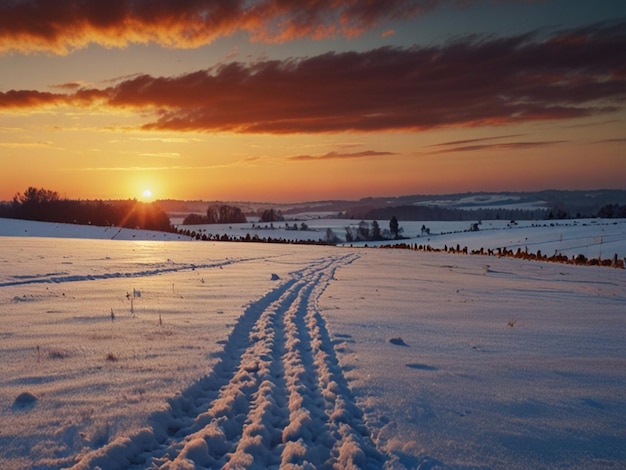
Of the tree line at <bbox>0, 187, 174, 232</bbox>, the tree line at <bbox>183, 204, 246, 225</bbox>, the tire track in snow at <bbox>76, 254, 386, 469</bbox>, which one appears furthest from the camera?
the tree line at <bbox>183, 204, 246, 225</bbox>

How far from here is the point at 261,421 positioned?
161 inches

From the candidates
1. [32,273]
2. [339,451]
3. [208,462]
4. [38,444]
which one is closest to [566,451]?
[339,451]

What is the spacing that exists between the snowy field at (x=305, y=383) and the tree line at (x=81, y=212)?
84.1 meters

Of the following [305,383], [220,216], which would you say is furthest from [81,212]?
[305,383]

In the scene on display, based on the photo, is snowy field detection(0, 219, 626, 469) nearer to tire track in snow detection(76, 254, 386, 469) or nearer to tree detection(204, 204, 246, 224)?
tire track in snow detection(76, 254, 386, 469)

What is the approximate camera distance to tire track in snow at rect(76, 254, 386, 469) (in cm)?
357

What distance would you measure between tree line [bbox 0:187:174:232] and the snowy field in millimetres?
84095

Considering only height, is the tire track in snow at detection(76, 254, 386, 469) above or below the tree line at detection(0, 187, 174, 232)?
below

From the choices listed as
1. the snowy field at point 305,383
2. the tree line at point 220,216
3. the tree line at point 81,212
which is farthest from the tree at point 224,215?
the snowy field at point 305,383

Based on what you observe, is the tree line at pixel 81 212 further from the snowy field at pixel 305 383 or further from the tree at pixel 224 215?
the snowy field at pixel 305 383

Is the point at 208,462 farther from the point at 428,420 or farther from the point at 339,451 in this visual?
the point at 428,420

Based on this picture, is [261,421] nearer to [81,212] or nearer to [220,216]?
[81,212]

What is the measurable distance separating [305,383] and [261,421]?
44.4 inches

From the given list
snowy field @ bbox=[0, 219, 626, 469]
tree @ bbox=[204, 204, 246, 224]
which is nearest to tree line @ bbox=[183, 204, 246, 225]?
tree @ bbox=[204, 204, 246, 224]
